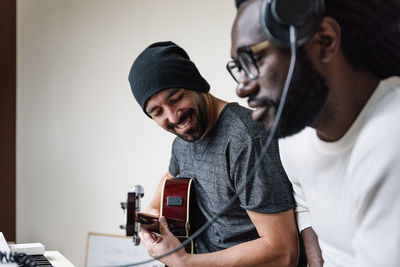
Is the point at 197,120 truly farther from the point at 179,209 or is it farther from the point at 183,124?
the point at 179,209

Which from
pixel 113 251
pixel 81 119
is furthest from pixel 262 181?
pixel 81 119

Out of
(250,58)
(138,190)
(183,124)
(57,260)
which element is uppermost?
→ (250,58)

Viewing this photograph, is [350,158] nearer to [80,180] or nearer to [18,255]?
[18,255]

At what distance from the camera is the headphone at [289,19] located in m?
0.75

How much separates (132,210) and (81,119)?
5.79 ft

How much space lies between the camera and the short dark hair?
0.78 m

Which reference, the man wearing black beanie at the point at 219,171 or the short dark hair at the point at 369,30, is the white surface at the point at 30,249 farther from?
the short dark hair at the point at 369,30

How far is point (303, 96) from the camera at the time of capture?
2.61 ft

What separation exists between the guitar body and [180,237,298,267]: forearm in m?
0.11

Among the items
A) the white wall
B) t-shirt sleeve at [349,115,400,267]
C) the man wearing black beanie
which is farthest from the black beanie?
the white wall

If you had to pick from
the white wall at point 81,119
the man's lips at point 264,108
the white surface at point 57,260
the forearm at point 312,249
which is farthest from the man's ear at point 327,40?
the white wall at point 81,119

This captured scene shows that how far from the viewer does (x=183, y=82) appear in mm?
1426

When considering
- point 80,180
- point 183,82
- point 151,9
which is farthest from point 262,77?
point 80,180

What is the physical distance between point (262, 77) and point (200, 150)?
2.39ft
